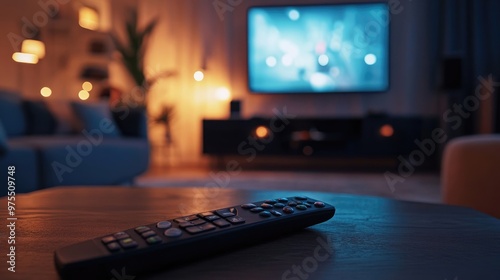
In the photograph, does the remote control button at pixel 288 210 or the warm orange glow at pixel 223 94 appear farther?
the warm orange glow at pixel 223 94

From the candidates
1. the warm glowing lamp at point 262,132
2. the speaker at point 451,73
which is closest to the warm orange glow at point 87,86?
the warm glowing lamp at point 262,132

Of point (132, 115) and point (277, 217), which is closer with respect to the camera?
point (277, 217)

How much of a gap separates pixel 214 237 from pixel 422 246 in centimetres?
20

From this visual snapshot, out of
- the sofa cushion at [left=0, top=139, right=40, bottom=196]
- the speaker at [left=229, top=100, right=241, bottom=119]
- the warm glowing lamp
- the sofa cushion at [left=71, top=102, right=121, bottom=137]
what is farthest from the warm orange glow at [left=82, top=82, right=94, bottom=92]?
the sofa cushion at [left=0, top=139, right=40, bottom=196]

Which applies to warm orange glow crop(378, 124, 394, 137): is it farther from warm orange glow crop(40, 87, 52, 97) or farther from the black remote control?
warm orange glow crop(40, 87, 52, 97)

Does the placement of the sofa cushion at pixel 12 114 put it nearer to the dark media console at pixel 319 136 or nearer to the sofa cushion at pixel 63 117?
the sofa cushion at pixel 63 117

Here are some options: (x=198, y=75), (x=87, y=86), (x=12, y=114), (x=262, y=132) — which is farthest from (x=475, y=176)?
(x=87, y=86)

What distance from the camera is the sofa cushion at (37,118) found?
2.47 meters

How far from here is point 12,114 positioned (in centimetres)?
235

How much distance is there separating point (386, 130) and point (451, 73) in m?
0.61

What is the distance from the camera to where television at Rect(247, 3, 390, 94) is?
314 cm

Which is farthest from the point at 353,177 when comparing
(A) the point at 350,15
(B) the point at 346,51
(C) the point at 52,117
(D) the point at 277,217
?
(D) the point at 277,217

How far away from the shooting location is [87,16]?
3752 mm

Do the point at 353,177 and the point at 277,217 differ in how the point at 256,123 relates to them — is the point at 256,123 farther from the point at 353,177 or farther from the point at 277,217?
the point at 277,217
